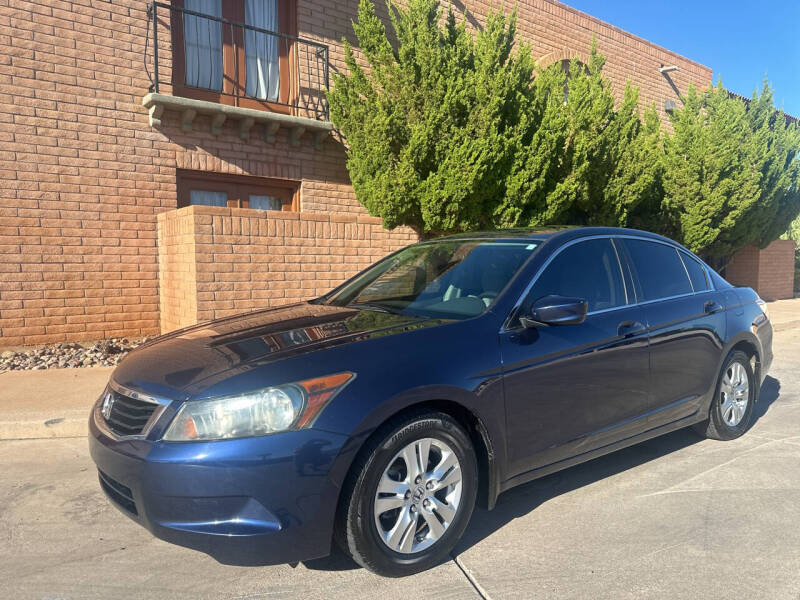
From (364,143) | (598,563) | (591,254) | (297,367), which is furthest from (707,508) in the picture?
(364,143)

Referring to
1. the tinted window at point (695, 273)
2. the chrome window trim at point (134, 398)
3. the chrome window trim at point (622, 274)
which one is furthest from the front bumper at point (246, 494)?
the tinted window at point (695, 273)

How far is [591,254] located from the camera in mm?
3965

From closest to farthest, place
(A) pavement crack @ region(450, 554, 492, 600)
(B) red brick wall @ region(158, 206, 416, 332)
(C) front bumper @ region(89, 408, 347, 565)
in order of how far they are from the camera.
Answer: (C) front bumper @ region(89, 408, 347, 565), (A) pavement crack @ region(450, 554, 492, 600), (B) red brick wall @ region(158, 206, 416, 332)

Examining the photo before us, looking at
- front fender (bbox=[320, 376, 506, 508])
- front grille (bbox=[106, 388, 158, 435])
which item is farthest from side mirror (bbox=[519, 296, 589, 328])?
front grille (bbox=[106, 388, 158, 435])

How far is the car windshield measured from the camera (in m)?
3.54

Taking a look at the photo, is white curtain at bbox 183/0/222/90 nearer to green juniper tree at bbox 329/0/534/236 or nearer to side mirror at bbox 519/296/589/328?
green juniper tree at bbox 329/0/534/236

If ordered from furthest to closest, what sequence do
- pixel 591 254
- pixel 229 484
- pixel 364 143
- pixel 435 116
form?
pixel 364 143
pixel 435 116
pixel 591 254
pixel 229 484

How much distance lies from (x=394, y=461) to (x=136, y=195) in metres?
6.76

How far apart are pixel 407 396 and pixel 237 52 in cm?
781

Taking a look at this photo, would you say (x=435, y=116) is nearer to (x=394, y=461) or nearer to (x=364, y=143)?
(x=364, y=143)

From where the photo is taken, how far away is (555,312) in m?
3.26

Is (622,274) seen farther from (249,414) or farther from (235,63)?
(235,63)

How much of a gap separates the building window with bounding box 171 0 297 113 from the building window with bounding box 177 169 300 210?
108 cm

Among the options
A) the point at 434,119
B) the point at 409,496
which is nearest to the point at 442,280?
the point at 409,496
